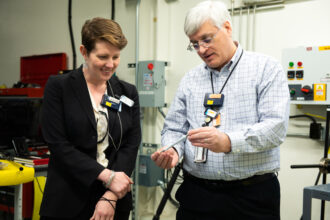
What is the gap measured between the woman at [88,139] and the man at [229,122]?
0.67 ft

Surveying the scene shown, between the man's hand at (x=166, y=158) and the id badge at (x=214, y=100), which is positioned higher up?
the id badge at (x=214, y=100)

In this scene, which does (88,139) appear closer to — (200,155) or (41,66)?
(200,155)

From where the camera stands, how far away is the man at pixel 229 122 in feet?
4.02

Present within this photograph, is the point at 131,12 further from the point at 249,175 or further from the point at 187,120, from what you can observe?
the point at 249,175

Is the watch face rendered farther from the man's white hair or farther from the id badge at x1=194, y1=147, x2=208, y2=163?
the man's white hair

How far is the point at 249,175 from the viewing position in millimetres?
1243

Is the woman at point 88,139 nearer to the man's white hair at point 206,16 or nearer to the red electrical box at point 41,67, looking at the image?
the man's white hair at point 206,16

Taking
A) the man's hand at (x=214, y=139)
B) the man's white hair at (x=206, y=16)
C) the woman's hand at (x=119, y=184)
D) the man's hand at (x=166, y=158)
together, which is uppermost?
the man's white hair at (x=206, y=16)

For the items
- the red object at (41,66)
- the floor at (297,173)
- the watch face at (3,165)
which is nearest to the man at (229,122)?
the watch face at (3,165)

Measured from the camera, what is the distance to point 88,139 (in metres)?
1.25

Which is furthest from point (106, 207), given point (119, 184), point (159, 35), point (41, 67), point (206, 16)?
point (41, 67)

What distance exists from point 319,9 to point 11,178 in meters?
2.46

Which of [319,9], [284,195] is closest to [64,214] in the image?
[284,195]

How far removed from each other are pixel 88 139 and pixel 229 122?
541 mm
